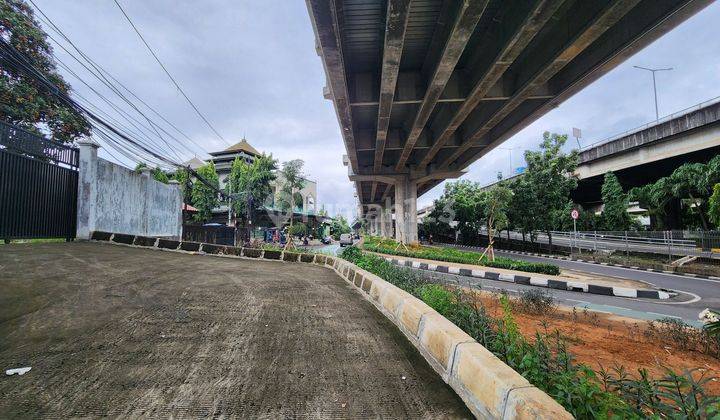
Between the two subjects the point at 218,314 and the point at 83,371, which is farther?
the point at 218,314

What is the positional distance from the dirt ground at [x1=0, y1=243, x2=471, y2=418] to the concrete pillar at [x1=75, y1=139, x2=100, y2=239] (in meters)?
5.17

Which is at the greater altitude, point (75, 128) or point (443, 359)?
point (75, 128)

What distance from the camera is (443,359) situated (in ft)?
9.00

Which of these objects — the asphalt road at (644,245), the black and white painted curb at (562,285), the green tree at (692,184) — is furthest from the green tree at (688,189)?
the black and white painted curb at (562,285)

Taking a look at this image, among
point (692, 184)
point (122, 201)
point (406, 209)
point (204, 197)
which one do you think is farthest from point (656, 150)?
point (204, 197)

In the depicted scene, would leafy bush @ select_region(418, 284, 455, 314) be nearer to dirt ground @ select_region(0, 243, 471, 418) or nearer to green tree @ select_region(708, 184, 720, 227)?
dirt ground @ select_region(0, 243, 471, 418)

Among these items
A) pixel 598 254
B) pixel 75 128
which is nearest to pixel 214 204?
pixel 75 128

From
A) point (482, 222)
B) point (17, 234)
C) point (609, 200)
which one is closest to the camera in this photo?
point (17, 234)

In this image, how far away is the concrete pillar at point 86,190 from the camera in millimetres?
9820

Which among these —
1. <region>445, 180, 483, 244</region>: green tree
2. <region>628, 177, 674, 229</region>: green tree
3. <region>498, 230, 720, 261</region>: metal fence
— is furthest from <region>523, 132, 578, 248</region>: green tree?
<region>445, 180, 483, 244</region>: green tree

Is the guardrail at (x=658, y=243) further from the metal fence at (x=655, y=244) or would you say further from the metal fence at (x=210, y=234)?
the metal fence at (x=210, y=234)

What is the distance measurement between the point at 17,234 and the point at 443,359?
10.5 metres

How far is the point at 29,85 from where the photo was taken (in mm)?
15117

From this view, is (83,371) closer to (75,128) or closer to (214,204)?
(75,128)
